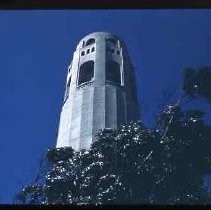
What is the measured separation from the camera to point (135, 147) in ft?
12.6

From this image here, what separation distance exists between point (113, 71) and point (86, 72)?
434mm

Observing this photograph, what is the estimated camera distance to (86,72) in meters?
6.18

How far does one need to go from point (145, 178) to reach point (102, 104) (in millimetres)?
2177

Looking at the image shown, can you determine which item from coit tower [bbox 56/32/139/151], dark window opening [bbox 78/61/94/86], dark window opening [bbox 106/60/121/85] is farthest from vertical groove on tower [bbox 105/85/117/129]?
dark window opening [bbox 78/61/94/86]

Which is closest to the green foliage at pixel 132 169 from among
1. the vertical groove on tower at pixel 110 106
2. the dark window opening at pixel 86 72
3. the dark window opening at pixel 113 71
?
the vertical groove on tower at pixel 110 106

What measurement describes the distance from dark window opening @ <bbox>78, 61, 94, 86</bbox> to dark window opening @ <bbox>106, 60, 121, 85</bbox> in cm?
24

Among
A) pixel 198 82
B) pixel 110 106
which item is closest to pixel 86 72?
pixel 110 106

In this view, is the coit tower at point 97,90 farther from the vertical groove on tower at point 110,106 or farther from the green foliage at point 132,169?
the green foliage at point 132,169

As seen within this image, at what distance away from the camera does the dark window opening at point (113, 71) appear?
223 inches

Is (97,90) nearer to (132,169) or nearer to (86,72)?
(86,72)
